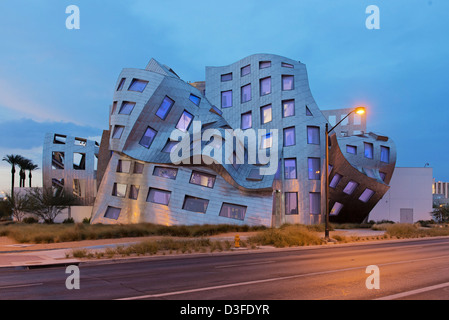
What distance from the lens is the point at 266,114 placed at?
139 feet

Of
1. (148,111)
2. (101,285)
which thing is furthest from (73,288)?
(148,111)

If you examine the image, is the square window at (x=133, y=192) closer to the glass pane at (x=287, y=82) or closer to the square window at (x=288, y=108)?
the square window at (x=288, y=108)

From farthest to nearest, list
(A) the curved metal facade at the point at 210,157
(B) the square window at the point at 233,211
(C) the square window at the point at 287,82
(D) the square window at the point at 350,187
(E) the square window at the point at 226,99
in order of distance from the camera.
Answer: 1. (E) the square window at the point at 226,99
2. (D) the square window at the point at 350,187
3. (C) the square window at the point at 287,82
4. (A) the curved metal facade at the point at 210,157
5. (B) the square window at the point at 233,211

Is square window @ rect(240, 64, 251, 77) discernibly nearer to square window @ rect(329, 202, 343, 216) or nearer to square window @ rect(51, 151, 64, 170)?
square window @ rect(329, 202, 343, 216)

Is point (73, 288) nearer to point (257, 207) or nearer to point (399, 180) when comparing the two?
point (257, 207)

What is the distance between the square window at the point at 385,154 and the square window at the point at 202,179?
2471 cm

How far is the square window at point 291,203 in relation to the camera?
127 feet

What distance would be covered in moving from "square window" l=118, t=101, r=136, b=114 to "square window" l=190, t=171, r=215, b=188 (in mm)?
9314

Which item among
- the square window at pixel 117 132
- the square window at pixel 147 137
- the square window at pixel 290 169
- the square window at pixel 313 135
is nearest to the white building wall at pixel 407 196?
the square window at pixel 313 135

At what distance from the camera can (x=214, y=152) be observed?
34.7 meters

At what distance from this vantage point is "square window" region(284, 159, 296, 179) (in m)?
39.3

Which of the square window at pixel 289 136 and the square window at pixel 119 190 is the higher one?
the square window at pixel 289 136

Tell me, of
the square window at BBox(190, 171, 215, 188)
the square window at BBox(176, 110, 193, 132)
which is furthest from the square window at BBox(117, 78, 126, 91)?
the square window at BBox(190, 171, 215, 188)

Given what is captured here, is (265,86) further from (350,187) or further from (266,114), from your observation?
(350,187)
